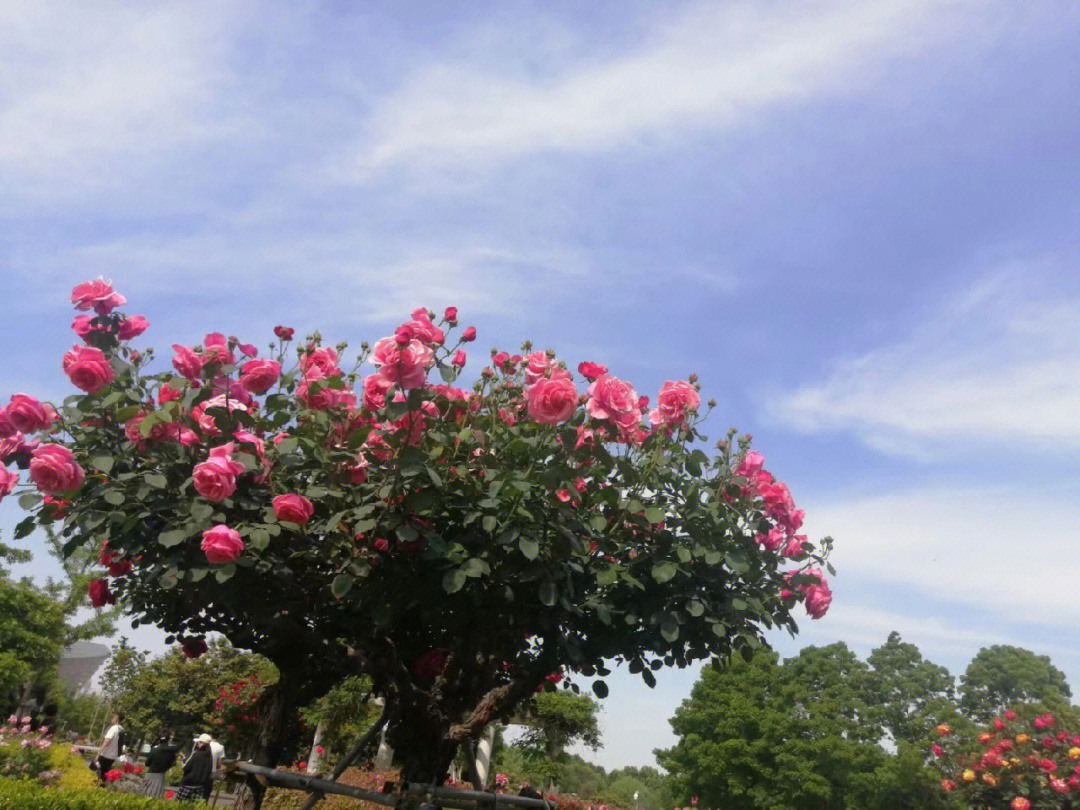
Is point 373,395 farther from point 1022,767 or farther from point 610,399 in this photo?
point 1022,767

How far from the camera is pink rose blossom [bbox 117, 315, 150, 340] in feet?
15.7

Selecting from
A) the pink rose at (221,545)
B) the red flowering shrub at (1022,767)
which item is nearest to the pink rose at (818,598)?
the pink rose at (221,545)

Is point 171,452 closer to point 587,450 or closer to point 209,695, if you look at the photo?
point 587,450

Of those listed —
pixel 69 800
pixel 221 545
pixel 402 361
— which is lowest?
pixel 69 800

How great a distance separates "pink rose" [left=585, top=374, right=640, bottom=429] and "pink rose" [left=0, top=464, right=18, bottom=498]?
2896mm

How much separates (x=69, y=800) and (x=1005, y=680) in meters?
60.9

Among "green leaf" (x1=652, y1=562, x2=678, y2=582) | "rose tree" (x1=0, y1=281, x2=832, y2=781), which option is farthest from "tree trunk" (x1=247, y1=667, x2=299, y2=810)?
"green leaf" (x1=652, y1=562, x2=678, y2=582)

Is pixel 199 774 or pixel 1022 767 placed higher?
pixel 1022 767

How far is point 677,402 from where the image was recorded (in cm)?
488

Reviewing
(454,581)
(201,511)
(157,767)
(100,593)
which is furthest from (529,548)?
(157,767)

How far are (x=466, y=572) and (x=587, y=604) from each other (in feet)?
3.08

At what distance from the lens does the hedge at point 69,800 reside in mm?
5934

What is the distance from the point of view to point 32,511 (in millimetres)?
4465

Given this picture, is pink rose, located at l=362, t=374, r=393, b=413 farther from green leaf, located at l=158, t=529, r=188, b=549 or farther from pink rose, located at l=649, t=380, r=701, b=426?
pink rose, located at l=649, t=380, r=701, b=426
